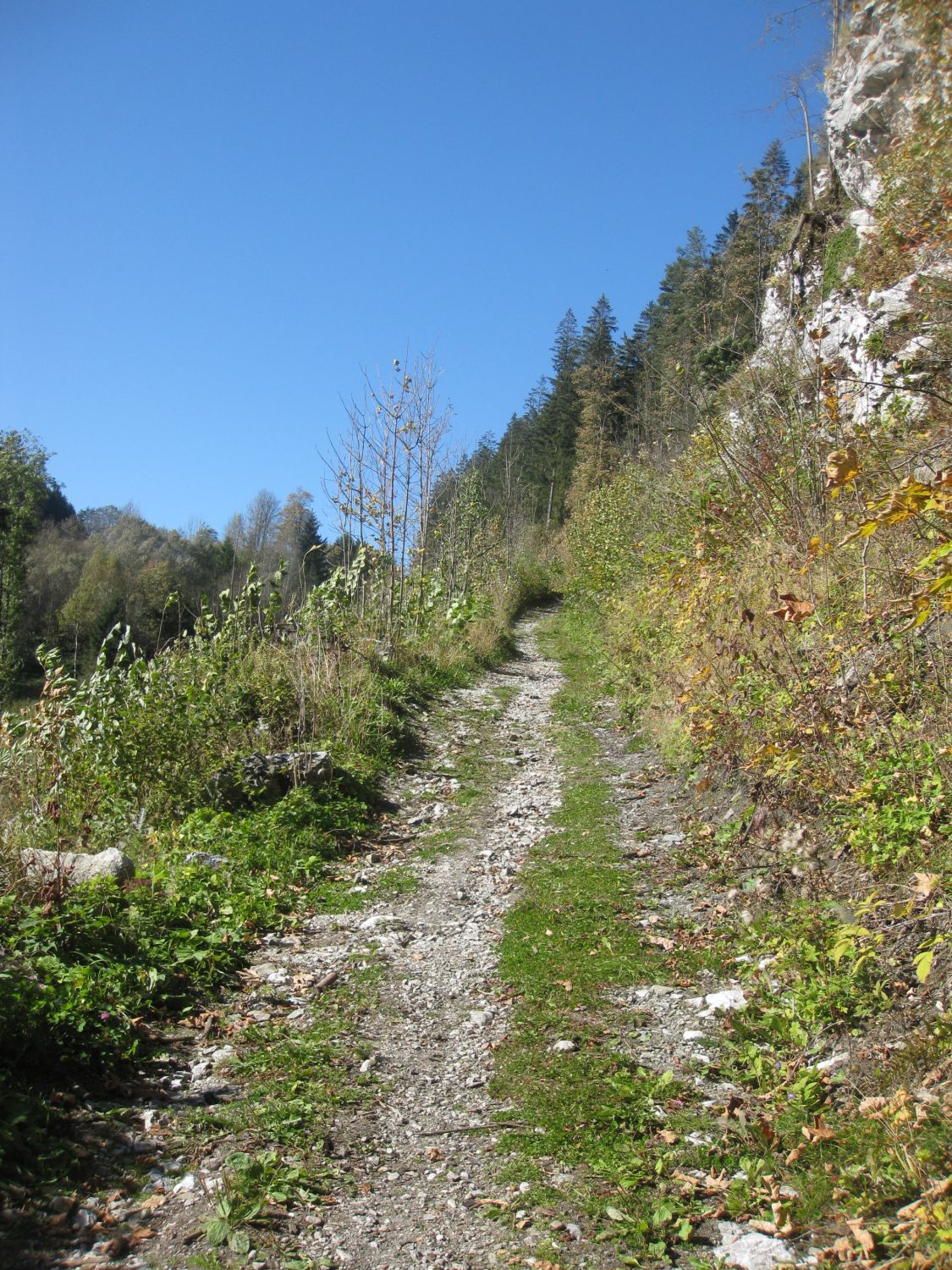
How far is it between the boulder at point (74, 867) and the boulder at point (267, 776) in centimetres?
184

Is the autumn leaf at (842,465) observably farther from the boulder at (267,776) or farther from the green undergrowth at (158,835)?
the boulder at (267,776)

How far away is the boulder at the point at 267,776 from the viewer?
737 cm

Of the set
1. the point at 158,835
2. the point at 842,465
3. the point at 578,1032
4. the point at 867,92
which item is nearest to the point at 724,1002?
the point at 578,1032

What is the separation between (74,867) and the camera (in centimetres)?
510

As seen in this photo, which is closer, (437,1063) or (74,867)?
(437,1063)

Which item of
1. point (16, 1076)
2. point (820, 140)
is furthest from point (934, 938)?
point (820, 140)

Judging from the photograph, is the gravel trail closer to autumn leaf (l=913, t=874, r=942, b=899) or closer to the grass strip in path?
the grass strip in path

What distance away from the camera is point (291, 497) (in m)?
50.7

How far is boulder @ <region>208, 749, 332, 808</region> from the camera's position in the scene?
737 cm

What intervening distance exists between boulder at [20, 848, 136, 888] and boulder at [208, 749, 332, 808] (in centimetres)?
184

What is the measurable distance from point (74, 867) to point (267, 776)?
2551mm

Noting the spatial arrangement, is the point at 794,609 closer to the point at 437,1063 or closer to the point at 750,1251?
the point at 750,1251

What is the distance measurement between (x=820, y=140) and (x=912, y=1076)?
2118cm

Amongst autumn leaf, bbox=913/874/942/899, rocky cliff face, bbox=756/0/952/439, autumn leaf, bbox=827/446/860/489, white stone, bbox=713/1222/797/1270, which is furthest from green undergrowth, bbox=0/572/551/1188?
rocky cliff face, bbox=756/0/952/439
